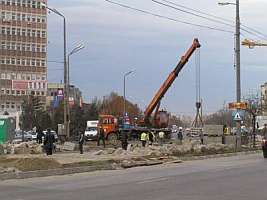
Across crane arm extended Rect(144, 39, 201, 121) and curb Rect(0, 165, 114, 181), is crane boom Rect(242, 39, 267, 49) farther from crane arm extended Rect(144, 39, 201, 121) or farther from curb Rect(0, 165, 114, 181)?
curb Rect(0, 165, 114, 181)

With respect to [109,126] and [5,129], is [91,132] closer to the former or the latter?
[109,126]

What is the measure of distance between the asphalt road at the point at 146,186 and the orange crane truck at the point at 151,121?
1325 inches

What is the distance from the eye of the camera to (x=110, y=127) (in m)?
60.5

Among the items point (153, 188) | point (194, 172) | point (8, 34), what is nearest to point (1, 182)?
point (153, 188)

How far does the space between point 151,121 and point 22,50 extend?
7518cm

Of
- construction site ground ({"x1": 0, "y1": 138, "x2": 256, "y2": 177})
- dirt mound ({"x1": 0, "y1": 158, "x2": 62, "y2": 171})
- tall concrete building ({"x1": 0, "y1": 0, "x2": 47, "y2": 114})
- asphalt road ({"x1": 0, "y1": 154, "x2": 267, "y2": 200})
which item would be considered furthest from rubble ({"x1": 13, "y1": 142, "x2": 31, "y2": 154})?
tall concrete building ({"x1": 0, "y1": 0, "x2": 47, "y2": 114})

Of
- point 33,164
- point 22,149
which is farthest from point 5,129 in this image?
point 33,164

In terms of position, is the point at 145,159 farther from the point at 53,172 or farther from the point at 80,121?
the point at 80,121

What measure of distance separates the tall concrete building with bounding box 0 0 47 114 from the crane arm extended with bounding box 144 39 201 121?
68316 mm

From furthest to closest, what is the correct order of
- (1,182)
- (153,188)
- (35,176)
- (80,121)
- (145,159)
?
(80,121)
(145,159)
(35,176)
(1,182)
(153,188)

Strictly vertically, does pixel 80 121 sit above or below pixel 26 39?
below

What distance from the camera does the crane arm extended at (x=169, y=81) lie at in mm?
54656

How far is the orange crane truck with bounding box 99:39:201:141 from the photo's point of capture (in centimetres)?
5753

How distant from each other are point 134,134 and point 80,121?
137ft
